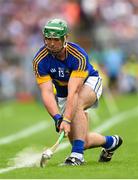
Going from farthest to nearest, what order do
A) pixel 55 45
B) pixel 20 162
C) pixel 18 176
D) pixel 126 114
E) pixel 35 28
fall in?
pixel 35 28 → pixel 126 114 → pixel 20 162 → pixel 55 45 → pixel 18 176

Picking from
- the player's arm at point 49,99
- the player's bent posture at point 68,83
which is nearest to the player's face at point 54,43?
the player's bent posture at point 68,83

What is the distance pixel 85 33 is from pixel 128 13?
6.30 feet

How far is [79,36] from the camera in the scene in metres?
33.5

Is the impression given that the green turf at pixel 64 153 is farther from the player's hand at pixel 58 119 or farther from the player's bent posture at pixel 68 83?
the player's hand at pixel 58 119

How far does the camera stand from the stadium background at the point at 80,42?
2980 centimetres

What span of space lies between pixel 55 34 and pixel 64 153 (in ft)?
10.4

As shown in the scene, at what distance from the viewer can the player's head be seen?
11.2 metres

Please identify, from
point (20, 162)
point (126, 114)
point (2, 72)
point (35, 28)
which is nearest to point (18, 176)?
point (20, 162)

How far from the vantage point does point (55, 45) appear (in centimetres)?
1124

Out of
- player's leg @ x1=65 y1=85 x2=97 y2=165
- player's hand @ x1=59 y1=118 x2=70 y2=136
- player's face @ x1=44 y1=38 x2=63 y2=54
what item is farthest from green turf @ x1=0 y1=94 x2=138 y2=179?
player's face @ x1=44 y1=38 x2=63 y2=54

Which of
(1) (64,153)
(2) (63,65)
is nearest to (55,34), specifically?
(2) (63,65)

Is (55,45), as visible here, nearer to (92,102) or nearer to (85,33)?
(92,102)

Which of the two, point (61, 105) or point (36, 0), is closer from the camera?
point (61, 105)

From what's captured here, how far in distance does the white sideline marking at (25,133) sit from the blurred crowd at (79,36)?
5953 millimetres
